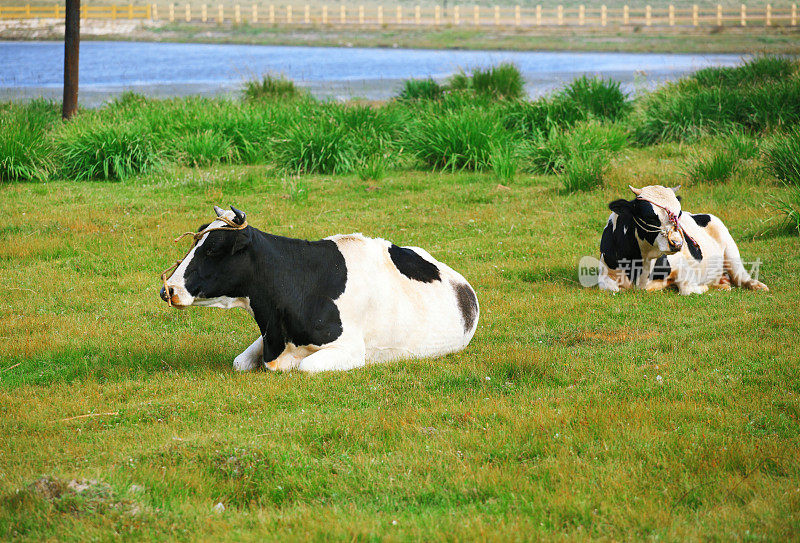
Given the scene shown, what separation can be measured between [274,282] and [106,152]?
1197 centimetres

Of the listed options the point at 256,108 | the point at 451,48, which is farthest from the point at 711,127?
the point at 451,48

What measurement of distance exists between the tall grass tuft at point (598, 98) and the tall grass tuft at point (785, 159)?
6.29 m

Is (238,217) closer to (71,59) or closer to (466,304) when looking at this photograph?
(466,304)

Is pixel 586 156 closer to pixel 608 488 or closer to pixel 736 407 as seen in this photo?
pixel 736 407

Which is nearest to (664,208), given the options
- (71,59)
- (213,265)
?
(213,265)

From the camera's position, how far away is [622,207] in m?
10.1

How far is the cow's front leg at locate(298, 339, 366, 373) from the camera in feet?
23.7

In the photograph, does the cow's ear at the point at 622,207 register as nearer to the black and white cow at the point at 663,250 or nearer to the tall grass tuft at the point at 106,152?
the black and white cow at the point at 663,250

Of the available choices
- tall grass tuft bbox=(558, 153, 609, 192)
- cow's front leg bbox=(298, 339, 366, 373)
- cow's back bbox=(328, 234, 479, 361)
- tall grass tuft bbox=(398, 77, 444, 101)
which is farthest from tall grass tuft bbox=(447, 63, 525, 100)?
cow's front leg bbox=(298, 339, 366, 373)

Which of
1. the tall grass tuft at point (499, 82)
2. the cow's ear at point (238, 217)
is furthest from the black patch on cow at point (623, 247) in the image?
the tall grass tuft at point (499, 82)

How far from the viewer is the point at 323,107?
20969mm

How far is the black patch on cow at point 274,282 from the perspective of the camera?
23.3 feet

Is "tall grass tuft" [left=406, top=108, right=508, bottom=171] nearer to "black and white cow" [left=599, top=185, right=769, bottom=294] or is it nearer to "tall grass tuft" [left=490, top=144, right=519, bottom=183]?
"tall grass tuft" [left=490, top=144, right=519, bottom=183]

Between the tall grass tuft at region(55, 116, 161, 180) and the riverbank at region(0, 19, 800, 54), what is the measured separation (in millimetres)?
52874
